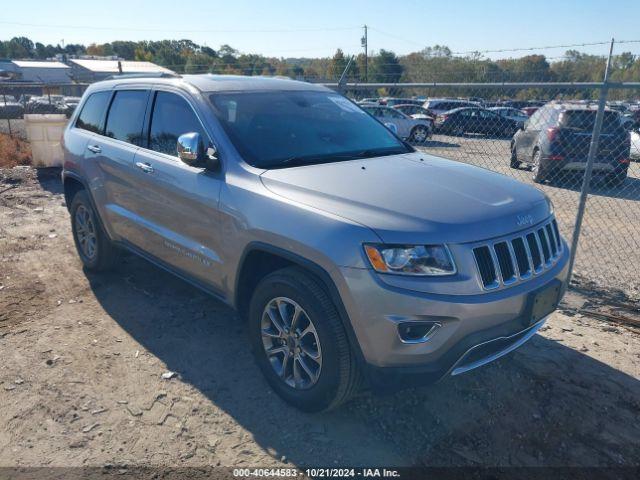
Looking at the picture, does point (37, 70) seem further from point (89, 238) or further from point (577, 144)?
point (89, 238)

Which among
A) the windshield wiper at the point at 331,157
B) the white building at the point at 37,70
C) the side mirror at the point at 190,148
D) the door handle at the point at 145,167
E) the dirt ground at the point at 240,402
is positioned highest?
the white building at the point at 37,70

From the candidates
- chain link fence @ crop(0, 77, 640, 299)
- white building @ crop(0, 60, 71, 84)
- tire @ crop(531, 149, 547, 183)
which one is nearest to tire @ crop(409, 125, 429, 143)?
chain link fence @ crop(0, 77, 640, 299)

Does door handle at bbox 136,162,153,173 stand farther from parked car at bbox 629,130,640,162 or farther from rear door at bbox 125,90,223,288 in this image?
parked car at bbox 629,130,640,162

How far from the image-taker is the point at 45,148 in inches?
415

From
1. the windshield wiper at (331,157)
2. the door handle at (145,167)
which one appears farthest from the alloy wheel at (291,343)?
the door handle at (145,167)

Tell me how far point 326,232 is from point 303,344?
73 centimetres

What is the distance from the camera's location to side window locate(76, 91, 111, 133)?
4914 millimetres

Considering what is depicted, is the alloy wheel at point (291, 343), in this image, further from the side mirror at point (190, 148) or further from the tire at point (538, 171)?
the tire at point (538, 171)

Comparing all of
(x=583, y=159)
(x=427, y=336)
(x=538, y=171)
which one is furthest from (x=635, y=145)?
(x=427, y=336)

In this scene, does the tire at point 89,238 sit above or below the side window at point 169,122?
below

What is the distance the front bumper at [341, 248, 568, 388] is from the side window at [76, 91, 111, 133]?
11.2 ft

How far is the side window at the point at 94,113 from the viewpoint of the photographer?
4914 millimetres

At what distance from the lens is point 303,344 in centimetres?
304

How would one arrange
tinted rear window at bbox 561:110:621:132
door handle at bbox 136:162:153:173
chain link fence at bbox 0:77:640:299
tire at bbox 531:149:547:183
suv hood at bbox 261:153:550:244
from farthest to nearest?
1. tire at bbox 531:149:547:183
2. tinted rear window at bbox 561:110:621:132
3. chain link fence at bbox 0:77:640:299
4. door handle at bbox 136:162:153:173
5. suv hood at bbox 261:153:550:244
